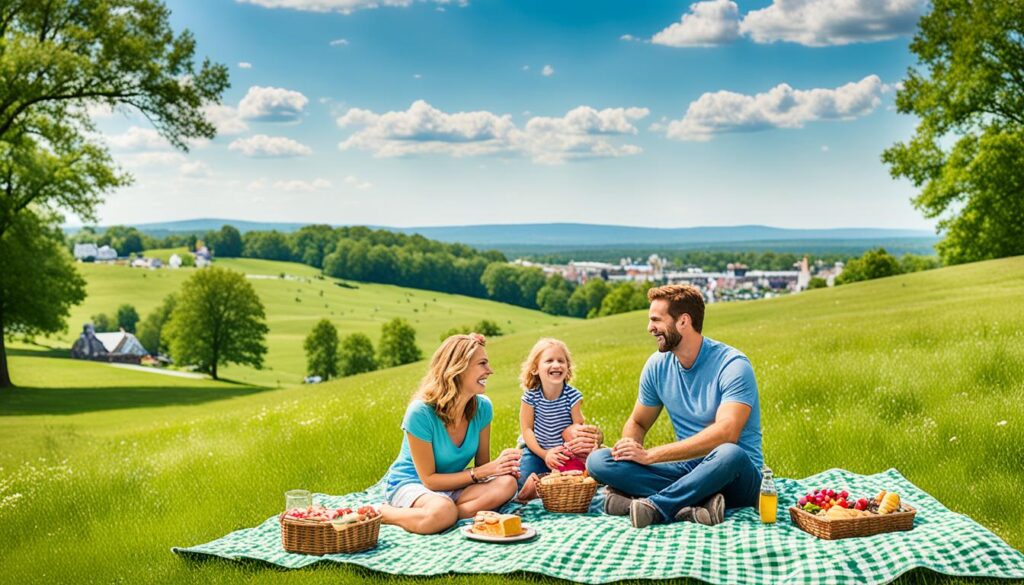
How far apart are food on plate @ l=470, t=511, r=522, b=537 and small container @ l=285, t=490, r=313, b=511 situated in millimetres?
1527

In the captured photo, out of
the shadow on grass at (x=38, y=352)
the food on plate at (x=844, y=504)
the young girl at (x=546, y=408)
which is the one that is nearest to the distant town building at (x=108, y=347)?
the shadow on grass at (x=38, y=352)

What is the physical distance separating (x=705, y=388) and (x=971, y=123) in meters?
44.7

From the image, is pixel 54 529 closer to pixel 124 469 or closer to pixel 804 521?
pixel 124 469

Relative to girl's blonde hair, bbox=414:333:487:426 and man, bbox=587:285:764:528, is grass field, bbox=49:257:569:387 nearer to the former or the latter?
girl's blonde hair, bbox=414:333:487:426

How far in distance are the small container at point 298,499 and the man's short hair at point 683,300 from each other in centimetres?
367

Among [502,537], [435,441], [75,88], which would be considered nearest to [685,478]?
[502,537]

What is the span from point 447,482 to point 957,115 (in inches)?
1777

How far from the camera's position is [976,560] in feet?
23.5

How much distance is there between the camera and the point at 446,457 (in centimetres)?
888

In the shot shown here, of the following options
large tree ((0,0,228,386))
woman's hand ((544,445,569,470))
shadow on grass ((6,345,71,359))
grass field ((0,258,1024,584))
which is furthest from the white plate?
shadow on grass ((6,345,71,359))

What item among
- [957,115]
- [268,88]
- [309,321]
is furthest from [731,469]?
[268,88]

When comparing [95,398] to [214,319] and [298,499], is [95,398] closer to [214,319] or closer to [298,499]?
[214,319]

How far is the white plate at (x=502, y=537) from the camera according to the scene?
803 centimetres

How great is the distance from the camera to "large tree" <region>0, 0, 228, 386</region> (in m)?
36.2
